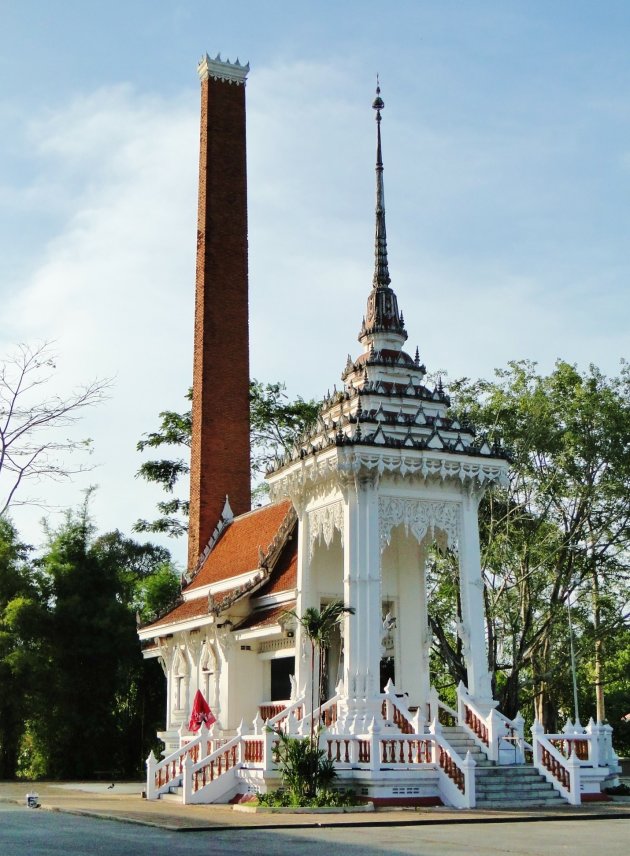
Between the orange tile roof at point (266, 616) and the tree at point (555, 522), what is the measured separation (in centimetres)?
922

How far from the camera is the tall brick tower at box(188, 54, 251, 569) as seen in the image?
3406 centimetres

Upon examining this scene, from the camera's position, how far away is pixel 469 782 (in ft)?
60.2

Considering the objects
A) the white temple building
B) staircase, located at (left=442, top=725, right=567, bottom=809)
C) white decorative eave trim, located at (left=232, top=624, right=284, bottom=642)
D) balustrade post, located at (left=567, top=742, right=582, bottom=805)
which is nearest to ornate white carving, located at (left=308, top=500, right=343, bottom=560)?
the white temple building

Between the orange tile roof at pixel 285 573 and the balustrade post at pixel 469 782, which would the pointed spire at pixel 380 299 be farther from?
the balustrade post at pixel 469 782

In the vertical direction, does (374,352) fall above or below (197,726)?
above

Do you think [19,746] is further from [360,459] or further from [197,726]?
[360,459]

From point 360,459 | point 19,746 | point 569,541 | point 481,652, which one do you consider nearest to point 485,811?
point 481,652

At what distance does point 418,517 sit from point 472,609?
213 centimetres

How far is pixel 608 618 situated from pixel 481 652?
41.6ft

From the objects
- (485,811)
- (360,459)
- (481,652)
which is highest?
(360,459)

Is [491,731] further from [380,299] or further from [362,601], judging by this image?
[380,299]

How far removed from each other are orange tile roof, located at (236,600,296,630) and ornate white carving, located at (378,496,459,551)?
3.29m

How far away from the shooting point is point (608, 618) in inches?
1293

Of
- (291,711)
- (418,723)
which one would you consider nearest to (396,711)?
(418,723)
